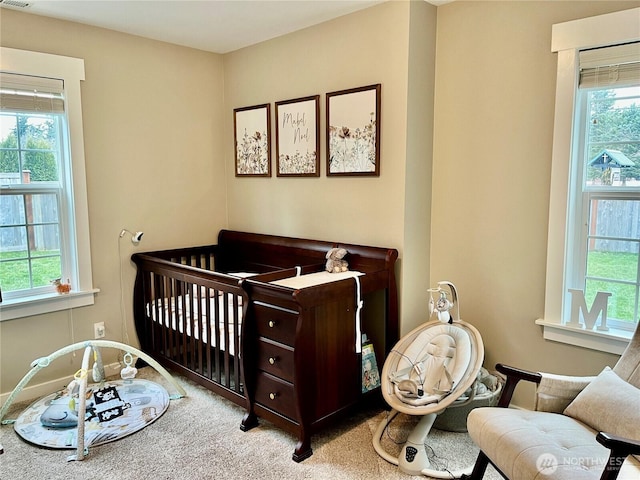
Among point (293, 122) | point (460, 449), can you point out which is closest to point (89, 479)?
point (460, 449)

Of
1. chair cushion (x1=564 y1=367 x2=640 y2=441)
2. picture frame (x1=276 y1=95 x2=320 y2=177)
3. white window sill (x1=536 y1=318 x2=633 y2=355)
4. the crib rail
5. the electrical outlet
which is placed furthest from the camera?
the electrical outlet

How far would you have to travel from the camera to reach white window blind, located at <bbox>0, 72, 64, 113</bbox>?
2.72 m

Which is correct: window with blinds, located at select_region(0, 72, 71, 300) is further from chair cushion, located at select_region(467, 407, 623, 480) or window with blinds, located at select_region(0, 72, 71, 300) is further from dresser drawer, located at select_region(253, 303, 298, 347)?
chair cushion, located at select_region(467, 407, 623, 480)

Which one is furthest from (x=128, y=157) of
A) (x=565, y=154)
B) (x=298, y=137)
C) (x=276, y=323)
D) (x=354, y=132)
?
(x=565, y=154)

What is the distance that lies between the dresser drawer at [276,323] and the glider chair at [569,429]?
894mm

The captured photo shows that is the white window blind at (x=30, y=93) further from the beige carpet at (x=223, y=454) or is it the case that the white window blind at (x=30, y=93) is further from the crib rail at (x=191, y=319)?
the beige carpet at (x=223, y=454)

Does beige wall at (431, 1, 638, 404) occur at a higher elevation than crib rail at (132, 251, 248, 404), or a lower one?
higher

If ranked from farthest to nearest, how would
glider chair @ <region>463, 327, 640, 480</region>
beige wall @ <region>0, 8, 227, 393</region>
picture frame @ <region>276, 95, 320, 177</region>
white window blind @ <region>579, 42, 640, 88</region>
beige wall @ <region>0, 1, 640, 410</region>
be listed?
picture frame @ <region>276, 95, 320, 177</region>, beige wall @ <region>0, 8, 227, 393</region>, beige wall @ <region>0, 1, 640, 410</region>, white window blind @ <region>579, 42, 640, 88</region>, glider chair @ <region>463, 327, 640, 480</region>

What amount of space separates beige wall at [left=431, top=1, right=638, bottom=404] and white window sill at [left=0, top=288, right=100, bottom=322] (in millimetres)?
2322

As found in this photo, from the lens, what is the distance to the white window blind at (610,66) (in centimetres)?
214

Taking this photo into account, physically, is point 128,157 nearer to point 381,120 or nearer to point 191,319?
point 191,319

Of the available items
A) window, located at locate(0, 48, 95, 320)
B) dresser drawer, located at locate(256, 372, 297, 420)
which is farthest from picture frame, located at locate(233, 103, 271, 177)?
dresser drawer, located at locate(256, 372, 297, 420)

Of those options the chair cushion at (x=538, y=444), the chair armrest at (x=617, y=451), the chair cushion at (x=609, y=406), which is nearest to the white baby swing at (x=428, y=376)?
the chair cushion at (x=538, y=444)

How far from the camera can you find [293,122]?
10.6 feet
